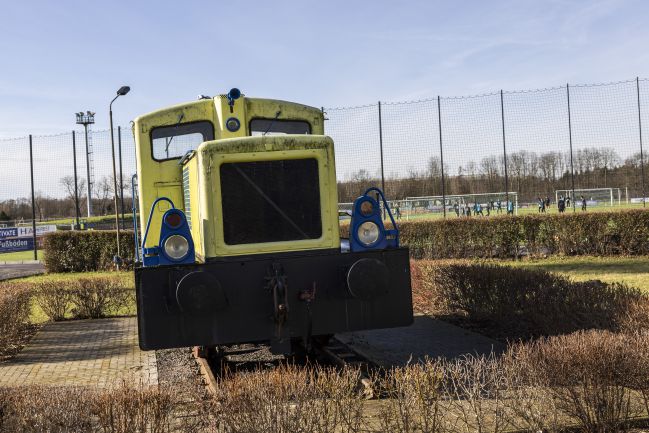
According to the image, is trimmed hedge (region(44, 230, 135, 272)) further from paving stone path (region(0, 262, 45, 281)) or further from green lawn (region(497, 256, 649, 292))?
green lawn (region(497, 256, 649, 292))

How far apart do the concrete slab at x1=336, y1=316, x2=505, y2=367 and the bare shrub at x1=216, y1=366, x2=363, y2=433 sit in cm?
342

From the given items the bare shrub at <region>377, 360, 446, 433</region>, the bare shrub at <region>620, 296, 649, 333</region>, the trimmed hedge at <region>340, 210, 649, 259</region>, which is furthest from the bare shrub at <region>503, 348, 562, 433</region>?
the trimmed hedge at <region>340, 210, 649, 259</region>

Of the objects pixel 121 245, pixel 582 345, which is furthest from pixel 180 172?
pixel 121 245

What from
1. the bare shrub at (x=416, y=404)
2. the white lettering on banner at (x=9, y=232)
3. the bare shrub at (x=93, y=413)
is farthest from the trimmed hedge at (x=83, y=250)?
the bare shrub at (x=416, y=404)

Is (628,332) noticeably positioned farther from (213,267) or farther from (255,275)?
(213,267)

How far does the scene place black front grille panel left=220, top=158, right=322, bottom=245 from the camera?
21.2ft

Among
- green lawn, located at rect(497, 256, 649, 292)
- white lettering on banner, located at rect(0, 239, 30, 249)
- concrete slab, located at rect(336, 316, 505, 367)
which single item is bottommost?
concrete slab, located at rect(336, 316, 505, 367)

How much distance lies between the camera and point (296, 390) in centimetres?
429

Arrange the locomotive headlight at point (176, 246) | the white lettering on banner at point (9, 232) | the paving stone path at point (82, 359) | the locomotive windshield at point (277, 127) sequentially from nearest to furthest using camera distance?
the locomotive headlight at point (176, 246)
the paving stone path at point (82, 359)
the locomotive windshield at point (277, 127)
the white lettering on banner at point (9, 232)

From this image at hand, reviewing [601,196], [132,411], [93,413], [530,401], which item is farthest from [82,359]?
[601,196]

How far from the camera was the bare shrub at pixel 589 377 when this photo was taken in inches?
180

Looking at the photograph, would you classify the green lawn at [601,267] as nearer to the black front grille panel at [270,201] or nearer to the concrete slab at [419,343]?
the concrete slab at [419,343]

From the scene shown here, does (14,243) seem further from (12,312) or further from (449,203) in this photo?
(12,312)

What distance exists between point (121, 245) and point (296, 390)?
20.7 meters
